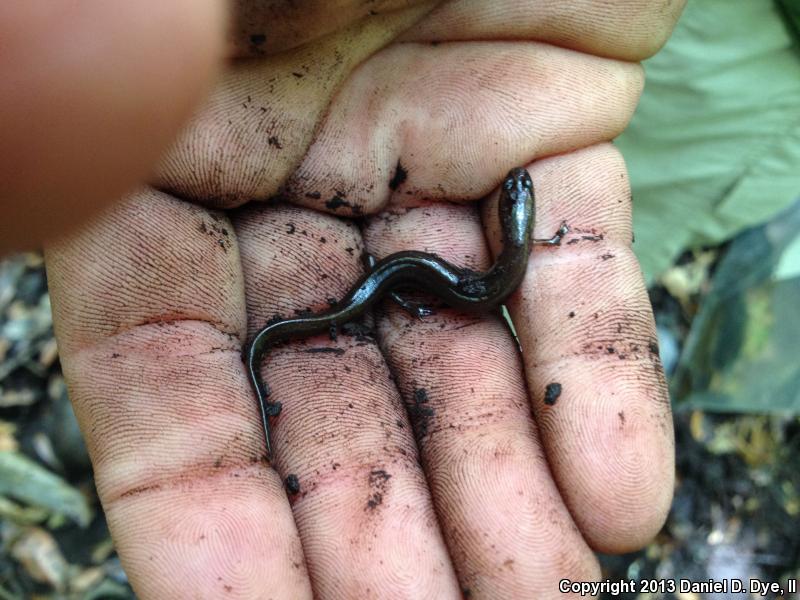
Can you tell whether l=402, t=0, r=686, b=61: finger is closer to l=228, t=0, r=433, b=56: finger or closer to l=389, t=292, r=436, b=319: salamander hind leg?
l=228, t=0, r=433, b=56: finger

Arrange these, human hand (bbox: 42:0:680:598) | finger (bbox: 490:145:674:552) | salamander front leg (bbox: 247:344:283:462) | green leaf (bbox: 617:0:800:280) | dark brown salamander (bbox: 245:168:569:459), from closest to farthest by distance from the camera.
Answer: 1. human hand (bbox: 42:0:680:598)
2. finger (bbox: 490:145:674:552)
3. salamander front leg (bbox: 247:344:283:462)
4. dark brown salamander (bbox: 245:168:569:459)
5. green leaf (bbox: 617:0:800:280)

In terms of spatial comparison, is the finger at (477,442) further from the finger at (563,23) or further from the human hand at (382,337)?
the finger at (563,23)

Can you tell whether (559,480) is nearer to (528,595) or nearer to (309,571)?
(528,595)

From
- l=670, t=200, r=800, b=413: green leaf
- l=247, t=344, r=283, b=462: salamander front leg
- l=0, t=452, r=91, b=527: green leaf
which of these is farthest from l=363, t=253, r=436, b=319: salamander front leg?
l=670, t=200, r=800, b=413: green leaf

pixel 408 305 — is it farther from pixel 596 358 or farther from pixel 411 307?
pixel 596 358

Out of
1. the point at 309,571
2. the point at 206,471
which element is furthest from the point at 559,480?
the point at 206,471

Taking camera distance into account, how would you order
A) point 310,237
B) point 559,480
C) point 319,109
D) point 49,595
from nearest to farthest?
point 559,480
point 319,109
point 310,237
point 49,595
